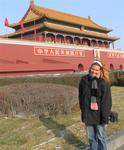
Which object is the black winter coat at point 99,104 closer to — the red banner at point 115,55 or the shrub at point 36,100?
the shrub at point 36,100

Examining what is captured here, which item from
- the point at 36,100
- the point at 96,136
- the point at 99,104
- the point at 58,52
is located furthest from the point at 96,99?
the point at 58,52

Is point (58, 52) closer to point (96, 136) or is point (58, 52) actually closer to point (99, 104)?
point (96, 136)

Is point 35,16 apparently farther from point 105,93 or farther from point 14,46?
point 105,93

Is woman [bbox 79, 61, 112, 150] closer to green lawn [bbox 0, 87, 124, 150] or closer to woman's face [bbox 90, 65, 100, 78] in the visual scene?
woman's face [bbox 90, 65, 100, 78]

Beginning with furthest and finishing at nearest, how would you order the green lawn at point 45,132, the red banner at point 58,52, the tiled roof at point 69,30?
the tiled roof at point 69,30
the red banner at point 58,52
the green lawn at point 45,132

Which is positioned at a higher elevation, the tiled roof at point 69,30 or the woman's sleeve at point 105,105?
the tiled roof at point 69,30

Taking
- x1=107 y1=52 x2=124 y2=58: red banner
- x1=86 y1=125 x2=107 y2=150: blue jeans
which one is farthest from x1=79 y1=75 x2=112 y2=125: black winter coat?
x1=107 y1=52 x2=124 y2=58: red banner

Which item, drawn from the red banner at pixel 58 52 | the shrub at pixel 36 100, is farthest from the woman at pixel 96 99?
the red banner at pixel 58 52

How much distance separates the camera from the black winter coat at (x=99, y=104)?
450 cm

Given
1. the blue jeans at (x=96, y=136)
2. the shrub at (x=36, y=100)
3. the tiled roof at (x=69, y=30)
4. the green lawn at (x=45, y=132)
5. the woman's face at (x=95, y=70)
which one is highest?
the tiled roof at (x=69, y=30)

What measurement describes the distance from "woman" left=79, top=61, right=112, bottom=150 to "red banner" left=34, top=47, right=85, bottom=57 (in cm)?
3125

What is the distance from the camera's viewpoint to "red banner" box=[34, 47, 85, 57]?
119 ft

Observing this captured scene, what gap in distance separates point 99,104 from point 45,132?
211 cm

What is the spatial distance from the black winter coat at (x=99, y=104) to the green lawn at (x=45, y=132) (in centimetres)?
99
